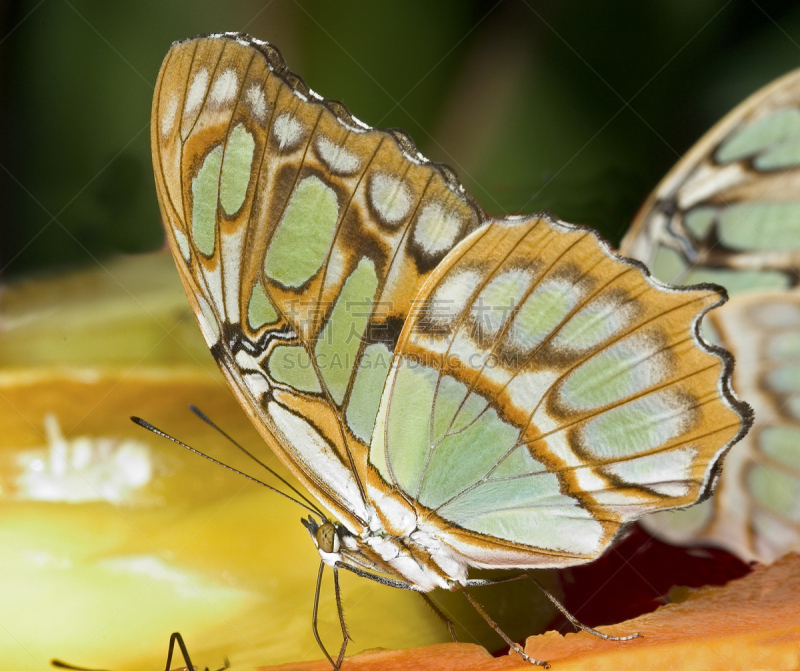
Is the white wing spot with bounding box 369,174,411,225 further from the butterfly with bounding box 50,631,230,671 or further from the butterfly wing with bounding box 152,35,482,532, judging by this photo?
the butterfly with bounding box 50,631,230,671

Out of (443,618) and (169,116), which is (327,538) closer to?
(443,618)

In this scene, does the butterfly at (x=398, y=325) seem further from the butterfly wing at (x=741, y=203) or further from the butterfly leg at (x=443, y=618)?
the butterfly wing at (x=741, y=203)

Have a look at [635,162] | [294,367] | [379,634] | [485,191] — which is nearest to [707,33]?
[635,162]

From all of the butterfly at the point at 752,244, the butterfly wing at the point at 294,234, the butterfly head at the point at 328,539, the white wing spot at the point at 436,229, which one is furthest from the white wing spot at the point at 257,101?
the butterfly at the point at 752,244

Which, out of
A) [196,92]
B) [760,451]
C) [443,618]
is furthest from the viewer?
[760,451]

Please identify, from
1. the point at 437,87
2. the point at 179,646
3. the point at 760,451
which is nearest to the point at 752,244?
the point at 760,451

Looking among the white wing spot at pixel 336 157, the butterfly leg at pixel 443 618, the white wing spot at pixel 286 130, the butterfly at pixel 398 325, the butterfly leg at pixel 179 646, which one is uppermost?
the white wing spot at pixel 286 130

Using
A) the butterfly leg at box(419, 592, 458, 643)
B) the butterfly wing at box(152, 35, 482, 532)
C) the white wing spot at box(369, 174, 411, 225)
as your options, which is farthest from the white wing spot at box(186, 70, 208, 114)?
the butterfly leg at box(419, 592, 458, 643)
